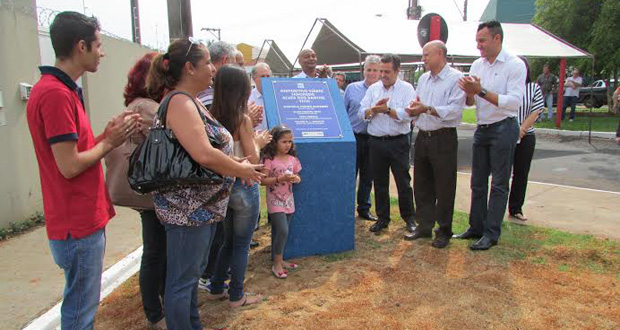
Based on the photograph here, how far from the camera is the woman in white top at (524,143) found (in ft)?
16.2

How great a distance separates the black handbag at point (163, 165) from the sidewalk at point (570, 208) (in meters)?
4.43

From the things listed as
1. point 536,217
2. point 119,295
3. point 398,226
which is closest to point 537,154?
point 536,217

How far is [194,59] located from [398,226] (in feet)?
11.5

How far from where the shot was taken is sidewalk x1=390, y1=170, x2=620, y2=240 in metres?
4.98

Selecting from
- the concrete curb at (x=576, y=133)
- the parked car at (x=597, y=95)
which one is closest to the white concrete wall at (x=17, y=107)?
the concrete curb at (x=576, y=133)

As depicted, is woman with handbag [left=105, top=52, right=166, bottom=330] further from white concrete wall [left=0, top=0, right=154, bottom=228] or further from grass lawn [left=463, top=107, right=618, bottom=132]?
grass lawn [left=463, top=107, right=618, bottom=132]

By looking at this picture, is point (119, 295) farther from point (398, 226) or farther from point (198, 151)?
point (398, 226)

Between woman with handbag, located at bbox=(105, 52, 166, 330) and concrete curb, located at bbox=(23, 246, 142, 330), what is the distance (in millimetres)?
684

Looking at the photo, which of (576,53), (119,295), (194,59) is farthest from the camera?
(576,53)

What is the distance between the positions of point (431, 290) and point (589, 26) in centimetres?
1764

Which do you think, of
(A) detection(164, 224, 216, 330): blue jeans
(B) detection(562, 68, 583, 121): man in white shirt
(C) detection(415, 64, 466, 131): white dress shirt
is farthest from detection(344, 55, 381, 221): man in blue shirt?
(B) detection(562, 68, 583, 121): man in white shirt

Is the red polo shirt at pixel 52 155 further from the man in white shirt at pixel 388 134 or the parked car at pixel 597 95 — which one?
the parked car at pixel 597 95

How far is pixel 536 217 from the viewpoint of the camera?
5.41 metres

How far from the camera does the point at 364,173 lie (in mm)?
5434
